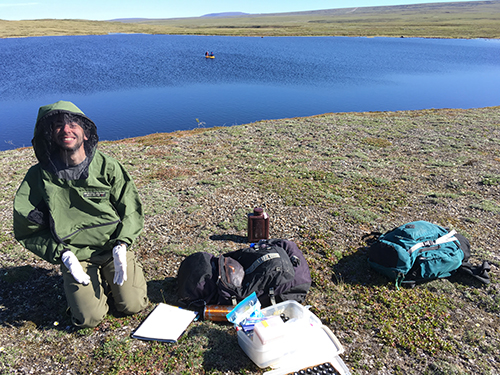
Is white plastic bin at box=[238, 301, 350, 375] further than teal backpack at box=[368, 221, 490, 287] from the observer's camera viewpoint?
No

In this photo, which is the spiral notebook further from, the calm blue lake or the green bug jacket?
the calm blue lake

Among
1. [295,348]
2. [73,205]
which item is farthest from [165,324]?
[73,205]

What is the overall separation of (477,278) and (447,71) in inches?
2160

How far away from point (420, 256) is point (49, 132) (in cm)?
630

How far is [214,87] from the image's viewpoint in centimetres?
3650

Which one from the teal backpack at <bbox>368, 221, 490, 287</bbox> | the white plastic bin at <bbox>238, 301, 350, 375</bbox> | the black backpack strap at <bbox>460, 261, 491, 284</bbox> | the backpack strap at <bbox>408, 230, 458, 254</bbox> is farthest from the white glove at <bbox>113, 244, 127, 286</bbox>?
the black backpack strap at <bbox>460, 261, 491, 284</bbox>

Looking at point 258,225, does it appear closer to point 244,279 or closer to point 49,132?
point 244,279

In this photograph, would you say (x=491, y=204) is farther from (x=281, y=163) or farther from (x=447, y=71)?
(x=447, y=71)

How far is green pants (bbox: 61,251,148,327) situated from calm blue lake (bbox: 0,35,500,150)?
1677cm

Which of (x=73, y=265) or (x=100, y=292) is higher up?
(x=73, y=265)

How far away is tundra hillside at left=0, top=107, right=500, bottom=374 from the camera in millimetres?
4398

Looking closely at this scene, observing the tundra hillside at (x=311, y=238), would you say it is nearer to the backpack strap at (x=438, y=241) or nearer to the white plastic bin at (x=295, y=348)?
the white plastic bin at (x=295, y=348)

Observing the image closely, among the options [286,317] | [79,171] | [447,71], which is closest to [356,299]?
[286,317]

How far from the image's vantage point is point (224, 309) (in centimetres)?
494
